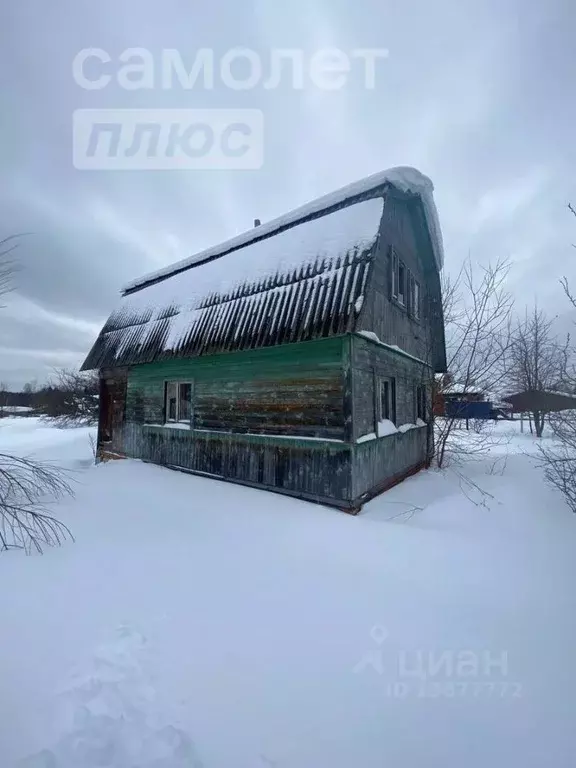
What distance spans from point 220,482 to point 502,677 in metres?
5.90

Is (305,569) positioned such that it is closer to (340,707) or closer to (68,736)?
(340,707)

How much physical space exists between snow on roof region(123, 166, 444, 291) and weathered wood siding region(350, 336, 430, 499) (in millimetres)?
3168

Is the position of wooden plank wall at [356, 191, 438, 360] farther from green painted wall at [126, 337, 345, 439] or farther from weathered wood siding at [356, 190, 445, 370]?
green painted wall at [126, 337, 345, 439]

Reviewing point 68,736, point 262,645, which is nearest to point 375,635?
point 262,645

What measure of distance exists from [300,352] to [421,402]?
600 centimetres

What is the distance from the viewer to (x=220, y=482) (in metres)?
7.48

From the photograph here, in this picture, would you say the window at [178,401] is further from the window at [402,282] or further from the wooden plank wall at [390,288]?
the window at [402,282]

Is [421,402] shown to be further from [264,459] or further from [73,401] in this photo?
[73,401]

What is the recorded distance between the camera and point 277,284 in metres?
6.81

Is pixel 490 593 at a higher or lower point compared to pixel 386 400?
lower

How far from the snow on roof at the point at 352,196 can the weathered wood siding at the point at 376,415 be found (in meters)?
3.17

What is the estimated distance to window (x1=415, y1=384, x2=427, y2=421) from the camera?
10483 millimetres

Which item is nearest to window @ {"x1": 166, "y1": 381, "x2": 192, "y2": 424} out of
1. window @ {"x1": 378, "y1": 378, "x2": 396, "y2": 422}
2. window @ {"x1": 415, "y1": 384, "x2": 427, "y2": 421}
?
window @ {"x1": 378, "y1": 378, "x2": 396, "y2": 422}

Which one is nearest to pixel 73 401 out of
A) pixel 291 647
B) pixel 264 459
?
pixel 264 459
